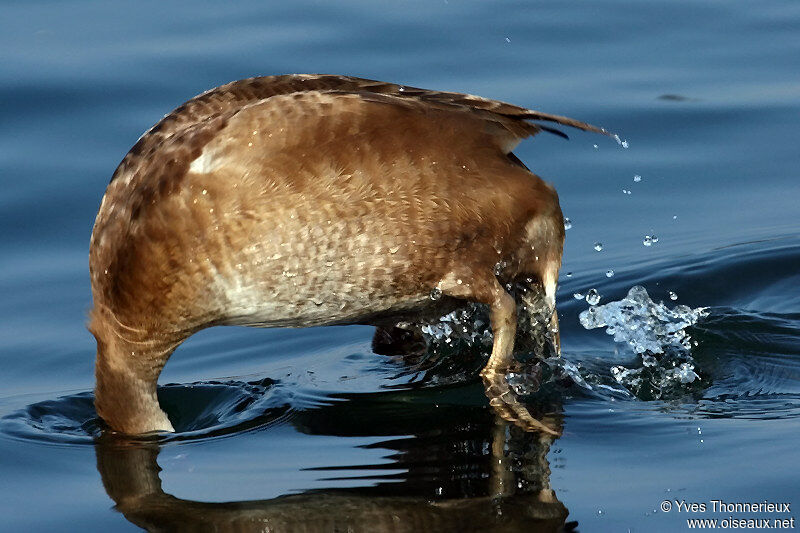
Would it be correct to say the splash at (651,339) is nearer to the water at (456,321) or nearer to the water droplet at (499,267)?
the water at (456,321)

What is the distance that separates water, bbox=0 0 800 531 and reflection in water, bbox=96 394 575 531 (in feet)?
Answer: 0.04

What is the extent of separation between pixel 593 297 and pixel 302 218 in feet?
6.70

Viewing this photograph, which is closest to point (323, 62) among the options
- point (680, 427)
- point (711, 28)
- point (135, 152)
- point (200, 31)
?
point (200, 31)

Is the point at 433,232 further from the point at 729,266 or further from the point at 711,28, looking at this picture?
the point at 711,28

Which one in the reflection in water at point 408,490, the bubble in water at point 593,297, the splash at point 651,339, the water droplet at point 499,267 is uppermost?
the water droplet at point 499,267

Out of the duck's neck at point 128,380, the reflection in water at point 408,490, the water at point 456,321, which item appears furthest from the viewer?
the duck's neck at point 128,380

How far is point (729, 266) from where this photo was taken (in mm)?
7125

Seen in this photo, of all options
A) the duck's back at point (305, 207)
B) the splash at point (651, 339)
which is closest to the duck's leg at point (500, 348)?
the duck's back at point (305, 207)

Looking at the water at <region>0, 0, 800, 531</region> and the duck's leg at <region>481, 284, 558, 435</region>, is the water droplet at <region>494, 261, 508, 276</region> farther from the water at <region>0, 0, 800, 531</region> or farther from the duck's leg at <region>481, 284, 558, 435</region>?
the water at <region>0, 0, 800, 531</region>

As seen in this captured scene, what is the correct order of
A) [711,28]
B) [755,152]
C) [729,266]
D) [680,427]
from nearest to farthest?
[680,427] → [729,266] → [755,152] → [711,28]

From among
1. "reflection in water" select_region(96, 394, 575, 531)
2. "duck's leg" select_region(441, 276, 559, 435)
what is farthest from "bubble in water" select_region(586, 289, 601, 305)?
"reflection in water" select_region(96, 394, 575, 531)

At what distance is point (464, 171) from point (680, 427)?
125 centimetres

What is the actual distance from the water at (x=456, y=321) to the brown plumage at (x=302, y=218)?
0.38 m

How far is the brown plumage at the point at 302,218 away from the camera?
5289mm
